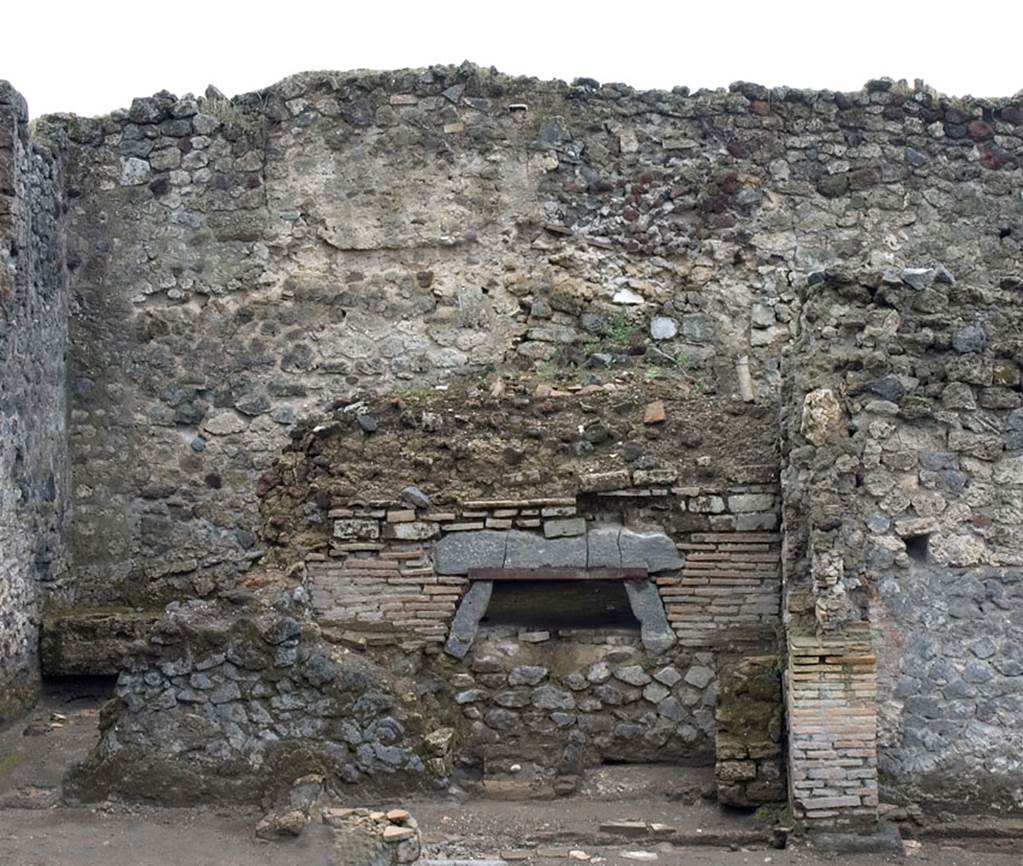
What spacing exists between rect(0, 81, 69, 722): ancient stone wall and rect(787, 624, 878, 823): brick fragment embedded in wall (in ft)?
18.0

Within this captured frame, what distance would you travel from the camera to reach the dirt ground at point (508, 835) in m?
8.08

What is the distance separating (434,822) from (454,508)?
2168 mm

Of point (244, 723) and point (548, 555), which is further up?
point (548, 555)

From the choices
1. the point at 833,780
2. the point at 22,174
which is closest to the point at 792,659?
the point at 833,780

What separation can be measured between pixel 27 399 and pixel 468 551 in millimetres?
3574

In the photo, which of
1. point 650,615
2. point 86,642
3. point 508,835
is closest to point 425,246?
point 650,615

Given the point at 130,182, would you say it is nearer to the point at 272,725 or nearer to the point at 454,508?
the point at 454,508

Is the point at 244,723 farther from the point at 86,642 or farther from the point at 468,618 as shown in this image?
the point at 86,642

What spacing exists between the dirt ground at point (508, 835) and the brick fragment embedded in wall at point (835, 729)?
260 mm

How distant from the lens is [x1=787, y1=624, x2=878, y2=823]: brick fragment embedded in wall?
26.7 ft

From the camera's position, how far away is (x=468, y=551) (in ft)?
33.0

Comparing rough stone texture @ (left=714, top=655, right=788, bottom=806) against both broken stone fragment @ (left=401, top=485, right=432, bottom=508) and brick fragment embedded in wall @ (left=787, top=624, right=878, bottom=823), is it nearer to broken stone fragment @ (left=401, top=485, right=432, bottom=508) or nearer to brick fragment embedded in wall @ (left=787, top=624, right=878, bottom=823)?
brick fragment embedded in wall @ (left=787, top=624, right=878, bottom=823)

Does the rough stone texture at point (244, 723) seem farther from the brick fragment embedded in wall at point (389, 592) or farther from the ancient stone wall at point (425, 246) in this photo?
the ancient stone wall at point (425, 246)

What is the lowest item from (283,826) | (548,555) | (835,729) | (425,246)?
(283,826)
